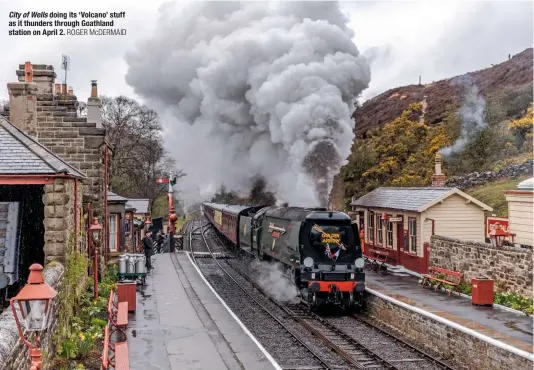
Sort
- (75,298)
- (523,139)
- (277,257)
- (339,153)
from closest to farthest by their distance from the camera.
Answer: (75,298) < (277,257) < (339,153) < (523,139)

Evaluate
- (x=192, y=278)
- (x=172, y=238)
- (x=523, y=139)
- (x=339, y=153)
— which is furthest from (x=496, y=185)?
(x=192, y=278)

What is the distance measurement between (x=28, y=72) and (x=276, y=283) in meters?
9.32

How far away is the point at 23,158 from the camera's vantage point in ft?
29.9

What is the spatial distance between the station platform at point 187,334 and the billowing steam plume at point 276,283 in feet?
7.31

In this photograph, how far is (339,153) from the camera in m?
20.9

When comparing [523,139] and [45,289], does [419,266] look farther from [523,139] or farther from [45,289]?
[523,139]

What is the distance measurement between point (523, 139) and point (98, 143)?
29.1 m

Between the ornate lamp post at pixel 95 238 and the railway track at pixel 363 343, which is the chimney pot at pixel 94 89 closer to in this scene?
the ornate lamp post at pixel 95 238

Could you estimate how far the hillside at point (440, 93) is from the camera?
169ft

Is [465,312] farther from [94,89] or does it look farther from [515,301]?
[94,89]

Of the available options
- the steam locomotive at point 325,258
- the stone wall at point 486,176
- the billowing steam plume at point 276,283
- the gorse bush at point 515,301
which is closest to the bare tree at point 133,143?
the billowing steam plume at point 276,283

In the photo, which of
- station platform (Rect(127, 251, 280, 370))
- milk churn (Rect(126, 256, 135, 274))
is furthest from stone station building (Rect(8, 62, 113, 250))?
station platform (Rect(127, 251, 280, 370))

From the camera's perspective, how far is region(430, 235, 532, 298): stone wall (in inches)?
496

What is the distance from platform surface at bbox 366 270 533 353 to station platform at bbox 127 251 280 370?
3.78m
